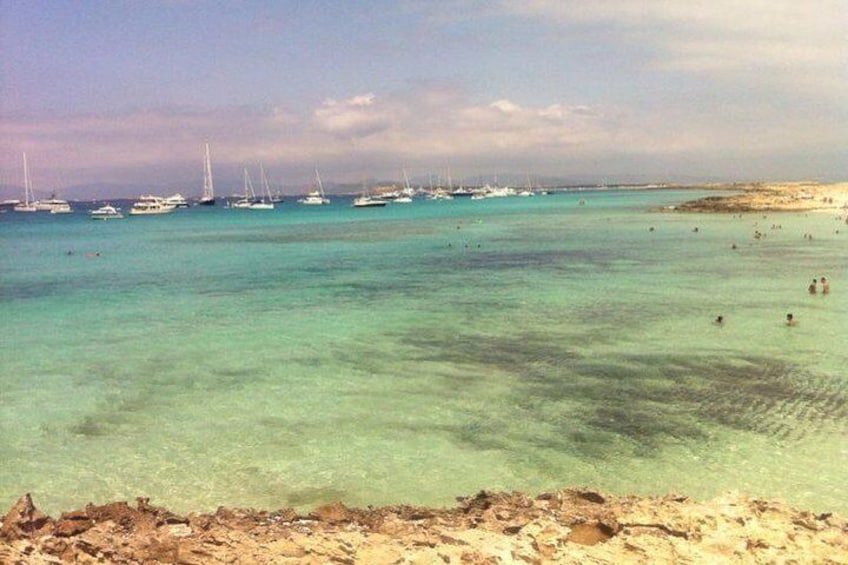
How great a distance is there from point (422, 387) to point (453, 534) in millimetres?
9233

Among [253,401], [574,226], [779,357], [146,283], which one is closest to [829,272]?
[779,357]

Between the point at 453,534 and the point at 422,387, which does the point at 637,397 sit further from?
the point at 453,534

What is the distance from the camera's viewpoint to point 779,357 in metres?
20.0

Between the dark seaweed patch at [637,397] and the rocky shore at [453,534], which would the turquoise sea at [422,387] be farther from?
the rocky shore at [453,534]

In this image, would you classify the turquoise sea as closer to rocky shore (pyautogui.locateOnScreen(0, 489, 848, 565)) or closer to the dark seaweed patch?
the dark seaweed patch

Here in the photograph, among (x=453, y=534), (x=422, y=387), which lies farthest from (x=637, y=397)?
(x=453, y=534)

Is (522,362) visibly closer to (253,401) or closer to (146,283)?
(253,401)

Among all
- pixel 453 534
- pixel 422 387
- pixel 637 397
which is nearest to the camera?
pixel 453 534

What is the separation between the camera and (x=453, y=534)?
8.65 metres

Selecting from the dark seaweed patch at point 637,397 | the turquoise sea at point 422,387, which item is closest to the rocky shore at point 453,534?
the turquoise sea at point 422,387

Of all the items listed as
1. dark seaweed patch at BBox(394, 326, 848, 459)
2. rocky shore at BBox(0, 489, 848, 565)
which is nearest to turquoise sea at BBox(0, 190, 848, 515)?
dark seaweed patch at BBox(394, 326, 848, 459)

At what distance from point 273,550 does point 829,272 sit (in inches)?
1558

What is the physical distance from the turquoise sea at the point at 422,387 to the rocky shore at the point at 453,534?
2084 mm

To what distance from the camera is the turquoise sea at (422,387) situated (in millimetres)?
12477
